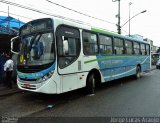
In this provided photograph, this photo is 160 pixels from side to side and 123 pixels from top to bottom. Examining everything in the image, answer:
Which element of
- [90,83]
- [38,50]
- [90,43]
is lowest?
[90,83]

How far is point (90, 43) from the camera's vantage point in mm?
8758

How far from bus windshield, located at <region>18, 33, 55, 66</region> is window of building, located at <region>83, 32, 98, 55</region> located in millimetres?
1959

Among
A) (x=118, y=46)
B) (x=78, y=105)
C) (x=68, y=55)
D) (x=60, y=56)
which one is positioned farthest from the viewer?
(x=118, y=46)

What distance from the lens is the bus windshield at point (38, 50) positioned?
6.75 m

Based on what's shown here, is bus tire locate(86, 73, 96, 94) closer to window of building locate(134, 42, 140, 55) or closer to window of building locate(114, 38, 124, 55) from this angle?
window of building locate(114, 38, 124, 55)

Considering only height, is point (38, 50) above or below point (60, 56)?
above

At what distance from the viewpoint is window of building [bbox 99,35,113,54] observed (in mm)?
9617

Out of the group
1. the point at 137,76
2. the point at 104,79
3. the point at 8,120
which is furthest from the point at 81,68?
the point at 137,76

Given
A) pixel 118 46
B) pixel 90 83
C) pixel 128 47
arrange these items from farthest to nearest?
pixel 128 47 → pixel 118 46 → pixel 90 83

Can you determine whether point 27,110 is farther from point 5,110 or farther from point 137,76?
point 137,76

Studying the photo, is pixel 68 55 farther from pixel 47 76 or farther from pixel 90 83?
pixel 90 83

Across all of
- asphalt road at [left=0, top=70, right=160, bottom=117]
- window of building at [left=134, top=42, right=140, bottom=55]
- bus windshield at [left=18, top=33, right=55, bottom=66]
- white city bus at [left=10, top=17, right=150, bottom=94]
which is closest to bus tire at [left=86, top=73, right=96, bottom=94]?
white city bus at [left=10, top=17, right=150, bottom=94]

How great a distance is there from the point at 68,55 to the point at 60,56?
1.61 feet

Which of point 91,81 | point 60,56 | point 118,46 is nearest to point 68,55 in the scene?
point 60,56
